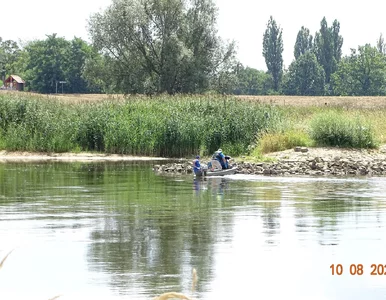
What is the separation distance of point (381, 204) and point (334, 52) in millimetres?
140398

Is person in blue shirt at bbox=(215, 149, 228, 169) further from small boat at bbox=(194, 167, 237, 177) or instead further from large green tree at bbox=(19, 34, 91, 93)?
large green tree at bbox=(19, 34, 91, 93)

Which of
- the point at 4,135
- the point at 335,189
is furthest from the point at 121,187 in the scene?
the point at 4,135

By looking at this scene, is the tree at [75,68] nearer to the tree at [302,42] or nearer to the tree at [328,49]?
the tree at [328,49]

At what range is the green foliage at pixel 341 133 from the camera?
137 ft

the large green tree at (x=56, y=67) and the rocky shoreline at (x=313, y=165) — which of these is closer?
the rocky shoreline at (x=313, y=165)

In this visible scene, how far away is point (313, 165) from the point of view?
122 feet

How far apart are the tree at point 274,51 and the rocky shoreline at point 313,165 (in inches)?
4809

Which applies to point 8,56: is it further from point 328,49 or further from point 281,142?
point 281,142

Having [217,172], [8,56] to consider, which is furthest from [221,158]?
[8,56]

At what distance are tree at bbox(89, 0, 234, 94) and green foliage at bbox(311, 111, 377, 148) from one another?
37.9 metres

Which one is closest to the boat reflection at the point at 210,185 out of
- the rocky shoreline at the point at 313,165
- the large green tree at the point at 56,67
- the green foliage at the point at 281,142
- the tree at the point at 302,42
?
the rocky shoreline at the point at 313,165

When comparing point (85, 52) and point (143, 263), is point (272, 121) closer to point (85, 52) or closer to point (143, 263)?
point (143, 263)

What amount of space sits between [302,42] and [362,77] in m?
27.6
